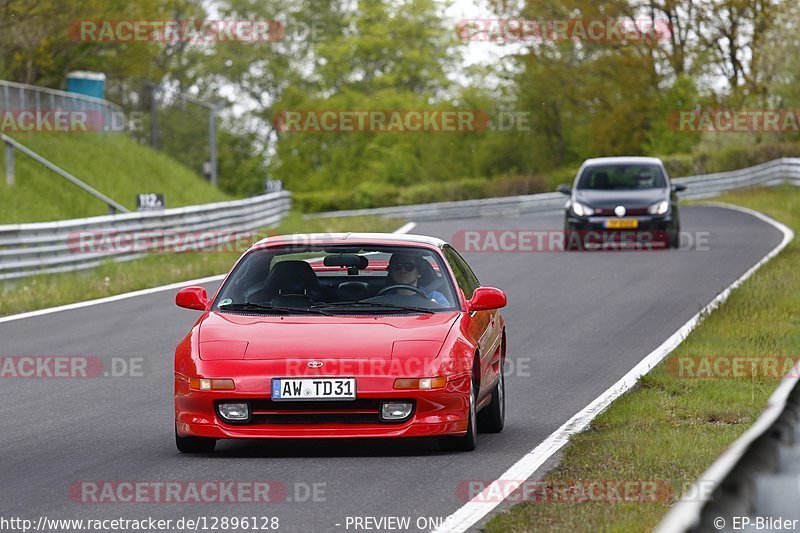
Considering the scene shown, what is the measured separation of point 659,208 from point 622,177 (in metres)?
1.51

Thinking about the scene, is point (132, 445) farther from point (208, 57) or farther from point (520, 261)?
point (208, 57)

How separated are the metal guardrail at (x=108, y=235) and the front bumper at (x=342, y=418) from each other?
12756 millimetres

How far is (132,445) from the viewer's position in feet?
30.2

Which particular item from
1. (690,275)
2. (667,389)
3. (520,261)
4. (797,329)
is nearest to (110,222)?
(520,261)

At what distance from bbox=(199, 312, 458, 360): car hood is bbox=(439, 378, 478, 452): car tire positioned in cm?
36

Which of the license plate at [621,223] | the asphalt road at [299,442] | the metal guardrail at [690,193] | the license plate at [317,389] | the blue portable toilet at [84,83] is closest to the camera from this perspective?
the asphalt road at [299,442]

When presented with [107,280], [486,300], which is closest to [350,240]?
[486,300]

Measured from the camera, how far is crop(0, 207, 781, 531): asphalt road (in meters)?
7.38

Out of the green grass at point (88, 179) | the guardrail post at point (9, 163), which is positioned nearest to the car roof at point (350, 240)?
the green grass at point (88, 179)

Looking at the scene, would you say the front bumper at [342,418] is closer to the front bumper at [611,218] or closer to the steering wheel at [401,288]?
the steering wheel at [401,288]

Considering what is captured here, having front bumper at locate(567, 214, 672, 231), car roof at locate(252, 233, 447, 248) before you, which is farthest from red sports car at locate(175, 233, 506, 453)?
front bumper at locate(567, 214, 672, 231)

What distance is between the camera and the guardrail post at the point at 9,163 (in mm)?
33719

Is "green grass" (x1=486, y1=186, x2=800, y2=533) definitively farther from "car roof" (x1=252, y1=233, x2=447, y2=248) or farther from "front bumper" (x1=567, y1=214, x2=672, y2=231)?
"front bumper" (x1=567, y1=214, x2=672, y2=231)

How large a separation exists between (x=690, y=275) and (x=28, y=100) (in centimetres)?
2145
